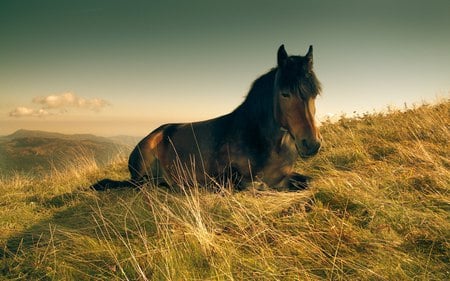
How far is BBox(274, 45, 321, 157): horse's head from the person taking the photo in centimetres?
459

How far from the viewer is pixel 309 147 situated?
4.55m

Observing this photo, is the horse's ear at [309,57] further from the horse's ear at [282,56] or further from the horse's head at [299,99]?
the horse's ear at [282,56]

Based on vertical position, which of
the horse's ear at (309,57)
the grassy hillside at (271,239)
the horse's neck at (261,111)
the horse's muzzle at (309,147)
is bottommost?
the grassy hillside at (271,239)

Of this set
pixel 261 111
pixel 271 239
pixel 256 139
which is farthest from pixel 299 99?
pixel 271 239

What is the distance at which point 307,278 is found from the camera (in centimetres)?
246

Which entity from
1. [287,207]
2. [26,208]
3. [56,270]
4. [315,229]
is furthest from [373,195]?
[26,208]

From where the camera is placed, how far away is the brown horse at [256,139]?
4.74m

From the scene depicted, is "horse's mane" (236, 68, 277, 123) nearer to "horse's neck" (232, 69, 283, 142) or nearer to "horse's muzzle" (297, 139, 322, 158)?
"horse's neck" (232, 69, 283, 142)

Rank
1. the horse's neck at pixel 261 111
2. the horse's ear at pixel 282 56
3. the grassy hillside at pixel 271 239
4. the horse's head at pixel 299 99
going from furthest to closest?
the horse's neck at pixel 261 111, the horse's ear at pixel 282 56, the horse's head at pixel 299 99, the grassy hillside at pixel 271 239

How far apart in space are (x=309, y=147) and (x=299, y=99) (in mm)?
695

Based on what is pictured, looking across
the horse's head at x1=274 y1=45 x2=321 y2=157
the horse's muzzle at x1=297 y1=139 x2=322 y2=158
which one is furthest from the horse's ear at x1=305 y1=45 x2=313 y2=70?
the horse's muzzle at x1=297 y1=139 x2=322 y2=158

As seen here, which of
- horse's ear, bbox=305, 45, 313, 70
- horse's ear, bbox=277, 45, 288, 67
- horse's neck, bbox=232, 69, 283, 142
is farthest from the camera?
horse's neck, bbox=232, 69, 283, 142

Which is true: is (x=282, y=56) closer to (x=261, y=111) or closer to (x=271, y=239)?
(x=261, y=111)

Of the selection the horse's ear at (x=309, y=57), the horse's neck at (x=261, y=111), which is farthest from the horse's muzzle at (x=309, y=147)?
the horse's ear at (x=309, y=57)
